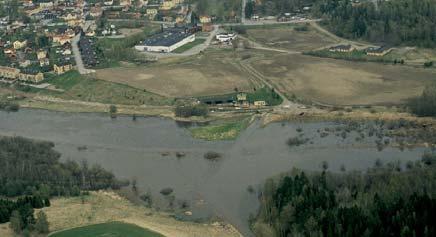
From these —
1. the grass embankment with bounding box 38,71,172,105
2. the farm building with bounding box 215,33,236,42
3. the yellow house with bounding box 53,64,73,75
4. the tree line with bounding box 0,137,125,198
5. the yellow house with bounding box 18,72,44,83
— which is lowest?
the tree line with bounding box 0,137,125,198

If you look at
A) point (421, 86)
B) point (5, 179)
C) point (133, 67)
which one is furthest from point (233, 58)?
point (5, 179)

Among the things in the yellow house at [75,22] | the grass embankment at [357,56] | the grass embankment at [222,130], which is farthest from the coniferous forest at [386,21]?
the yellow house at [75,22]

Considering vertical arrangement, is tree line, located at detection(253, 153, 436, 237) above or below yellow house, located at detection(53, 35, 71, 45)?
below

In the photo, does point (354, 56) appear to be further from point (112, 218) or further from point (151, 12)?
point (112, 218)

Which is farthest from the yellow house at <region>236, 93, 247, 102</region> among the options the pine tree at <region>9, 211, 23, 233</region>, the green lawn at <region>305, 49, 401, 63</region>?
the pine tree at <region>9, 211, 23, 233</region>

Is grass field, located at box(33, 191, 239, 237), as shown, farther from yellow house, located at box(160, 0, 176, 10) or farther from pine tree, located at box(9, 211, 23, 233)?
yellow house, located at box(160, 0, 176, 10)

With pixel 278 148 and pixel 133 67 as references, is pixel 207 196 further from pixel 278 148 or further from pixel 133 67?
pixel 133 67
